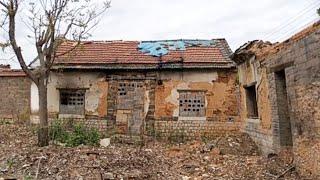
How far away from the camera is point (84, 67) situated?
16781 mm

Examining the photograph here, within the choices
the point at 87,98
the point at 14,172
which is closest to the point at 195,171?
the point at 14,172

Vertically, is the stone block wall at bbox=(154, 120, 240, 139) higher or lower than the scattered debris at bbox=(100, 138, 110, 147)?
higher

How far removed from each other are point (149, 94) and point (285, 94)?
23.5 ft

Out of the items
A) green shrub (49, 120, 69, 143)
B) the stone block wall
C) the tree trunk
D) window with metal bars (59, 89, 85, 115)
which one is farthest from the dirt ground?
window with metal bars (59, 89, 85, 115)

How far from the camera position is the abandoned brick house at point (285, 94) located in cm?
824

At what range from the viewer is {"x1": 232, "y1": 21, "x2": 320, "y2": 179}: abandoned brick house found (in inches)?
324

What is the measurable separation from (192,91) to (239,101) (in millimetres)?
2071

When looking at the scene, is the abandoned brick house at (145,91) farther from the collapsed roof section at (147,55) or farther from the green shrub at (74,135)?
the green shrub at (74,135)

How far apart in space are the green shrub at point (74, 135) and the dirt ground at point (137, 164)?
128 cm

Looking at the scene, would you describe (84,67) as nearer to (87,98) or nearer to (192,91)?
(87,98)

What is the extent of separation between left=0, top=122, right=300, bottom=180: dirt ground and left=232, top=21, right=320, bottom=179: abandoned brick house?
0.74 m

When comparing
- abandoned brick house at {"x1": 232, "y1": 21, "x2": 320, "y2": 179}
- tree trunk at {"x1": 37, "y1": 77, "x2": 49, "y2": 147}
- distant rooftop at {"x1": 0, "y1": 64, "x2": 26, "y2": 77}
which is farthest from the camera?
distant rooftop at {"x1": 0, "y1": 64, "x2": 26, "y2": 77}

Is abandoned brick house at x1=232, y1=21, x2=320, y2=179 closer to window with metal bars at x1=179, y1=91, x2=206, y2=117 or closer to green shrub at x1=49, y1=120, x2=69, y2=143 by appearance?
window with metal bars at x1=179, y1=91, x2=206, y2=117

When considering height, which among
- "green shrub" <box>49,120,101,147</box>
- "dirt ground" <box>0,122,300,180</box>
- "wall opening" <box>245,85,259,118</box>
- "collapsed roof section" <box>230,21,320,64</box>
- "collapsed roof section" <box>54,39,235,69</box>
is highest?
"collapsed roof section" <box>54,39,235,69</box>
